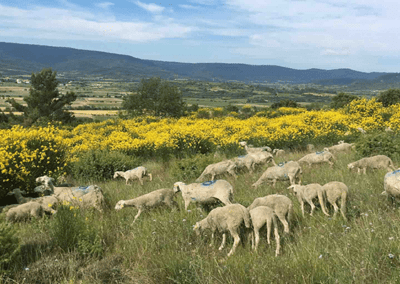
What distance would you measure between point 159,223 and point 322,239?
2.78 m

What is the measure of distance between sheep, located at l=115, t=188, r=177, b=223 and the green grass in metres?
0.22

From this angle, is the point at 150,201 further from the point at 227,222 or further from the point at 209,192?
the point at 227,222

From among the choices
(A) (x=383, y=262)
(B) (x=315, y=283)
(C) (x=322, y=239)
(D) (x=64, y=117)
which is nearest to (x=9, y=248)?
(B) (x=315, y=283)

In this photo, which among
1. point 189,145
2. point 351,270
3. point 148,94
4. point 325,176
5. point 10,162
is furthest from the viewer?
point 148,94

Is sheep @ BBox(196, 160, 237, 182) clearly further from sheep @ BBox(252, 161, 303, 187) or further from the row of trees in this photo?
the row of trees

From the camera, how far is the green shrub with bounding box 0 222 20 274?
13.7 feet

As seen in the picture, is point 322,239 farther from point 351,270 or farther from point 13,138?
point 13,138

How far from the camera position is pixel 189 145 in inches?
617

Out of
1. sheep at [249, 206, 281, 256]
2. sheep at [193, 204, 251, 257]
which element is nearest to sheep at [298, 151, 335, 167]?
sheep at [249, 206, 281, 256]

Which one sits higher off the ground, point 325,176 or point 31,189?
point 325,176

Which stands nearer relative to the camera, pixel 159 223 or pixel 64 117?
pixel 159 223

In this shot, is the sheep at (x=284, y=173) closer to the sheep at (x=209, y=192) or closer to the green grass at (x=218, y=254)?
the green grass at (x=218, y=254)

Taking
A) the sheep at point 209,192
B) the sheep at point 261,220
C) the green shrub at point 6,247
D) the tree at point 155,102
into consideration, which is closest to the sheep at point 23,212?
the green shrub at point 6,247

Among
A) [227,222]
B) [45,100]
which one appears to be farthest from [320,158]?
[45,100]
